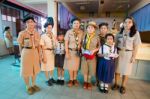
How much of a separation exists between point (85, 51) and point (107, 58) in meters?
0.44

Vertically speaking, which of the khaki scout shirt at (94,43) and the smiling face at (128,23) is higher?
the smiling face at (128,23)

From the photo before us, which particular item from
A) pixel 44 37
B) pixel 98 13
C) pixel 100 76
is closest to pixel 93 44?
pixel 100 76

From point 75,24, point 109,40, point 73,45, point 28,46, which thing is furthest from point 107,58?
point 28,46

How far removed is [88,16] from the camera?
8148 mm

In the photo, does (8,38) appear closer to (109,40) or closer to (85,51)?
(85,51)

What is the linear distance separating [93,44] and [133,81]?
1.68m

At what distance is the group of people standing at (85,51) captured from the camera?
87.3 inches

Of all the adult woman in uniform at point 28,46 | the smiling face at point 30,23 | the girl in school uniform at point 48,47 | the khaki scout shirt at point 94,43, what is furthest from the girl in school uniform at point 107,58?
the smiling face at point 30,23

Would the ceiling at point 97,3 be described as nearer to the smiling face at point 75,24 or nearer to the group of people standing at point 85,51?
the smiling face at point 75,24

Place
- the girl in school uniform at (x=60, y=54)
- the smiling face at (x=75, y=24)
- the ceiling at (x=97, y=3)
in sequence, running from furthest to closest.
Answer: the ceiling at (x=97, y=3)
the girl in school uniform at (x=60, y=54)
the smiling face at (x=75, y=24)

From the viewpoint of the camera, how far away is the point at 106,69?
92.6 inches

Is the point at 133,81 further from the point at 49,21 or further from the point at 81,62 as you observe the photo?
the point at 49,21

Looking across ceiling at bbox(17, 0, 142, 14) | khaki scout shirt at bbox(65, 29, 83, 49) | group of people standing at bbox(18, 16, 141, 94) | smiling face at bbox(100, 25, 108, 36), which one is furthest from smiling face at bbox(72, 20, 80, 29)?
ceiling at bbox(17, 0, 142, 14)

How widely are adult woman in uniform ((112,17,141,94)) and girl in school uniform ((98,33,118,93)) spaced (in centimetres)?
19
